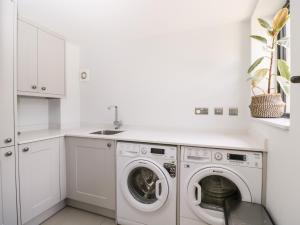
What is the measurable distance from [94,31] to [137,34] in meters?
0.57

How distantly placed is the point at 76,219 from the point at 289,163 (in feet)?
6.66

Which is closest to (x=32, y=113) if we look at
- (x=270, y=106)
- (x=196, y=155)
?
(x=196, y=155)

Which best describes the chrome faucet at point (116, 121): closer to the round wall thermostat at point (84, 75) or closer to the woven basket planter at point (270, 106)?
the round wall thermostat at point (84, 75)

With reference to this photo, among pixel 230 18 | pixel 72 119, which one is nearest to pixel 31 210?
pixel 72 119

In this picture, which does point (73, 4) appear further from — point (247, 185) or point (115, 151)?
point (247, 185)

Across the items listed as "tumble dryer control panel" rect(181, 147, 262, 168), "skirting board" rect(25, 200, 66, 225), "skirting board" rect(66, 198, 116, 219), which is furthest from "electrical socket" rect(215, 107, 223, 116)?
"skirting board" rect(25, 200, 66, 225)

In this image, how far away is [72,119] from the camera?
248cm

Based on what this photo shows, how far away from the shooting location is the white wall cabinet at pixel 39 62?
1.64 meters

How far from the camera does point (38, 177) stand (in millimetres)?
1638

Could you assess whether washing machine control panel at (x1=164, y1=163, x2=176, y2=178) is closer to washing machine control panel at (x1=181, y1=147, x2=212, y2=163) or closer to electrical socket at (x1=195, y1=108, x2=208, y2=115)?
washing machine control panel at (x1=181, y1=147, x2=212, y2=163)

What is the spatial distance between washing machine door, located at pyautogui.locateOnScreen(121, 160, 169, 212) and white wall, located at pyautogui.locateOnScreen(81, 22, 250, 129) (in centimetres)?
74

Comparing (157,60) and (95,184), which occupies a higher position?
(157,60)

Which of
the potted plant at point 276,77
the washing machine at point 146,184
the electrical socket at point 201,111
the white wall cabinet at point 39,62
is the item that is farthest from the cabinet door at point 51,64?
the potted plant at point 276,77

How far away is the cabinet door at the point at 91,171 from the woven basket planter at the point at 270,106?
1.45 meters
